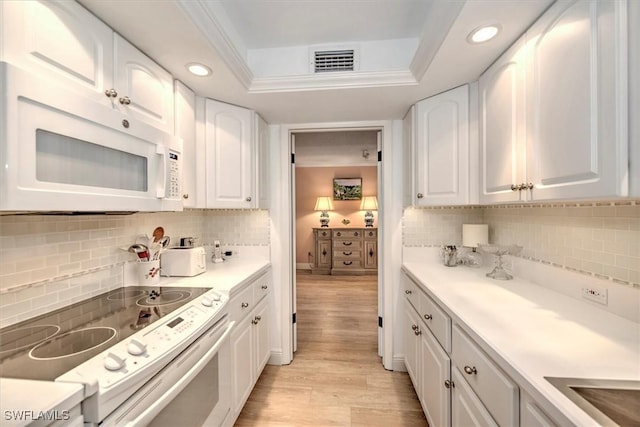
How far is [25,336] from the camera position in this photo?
0.95m

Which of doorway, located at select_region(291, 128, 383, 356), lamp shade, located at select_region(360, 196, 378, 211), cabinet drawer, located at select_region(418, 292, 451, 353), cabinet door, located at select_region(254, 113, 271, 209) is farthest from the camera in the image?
lamp shade, located at select_region(360, 196, 378, 211)

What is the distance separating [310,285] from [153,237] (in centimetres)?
350

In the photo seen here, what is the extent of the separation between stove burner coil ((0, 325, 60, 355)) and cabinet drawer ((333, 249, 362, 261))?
4851mm

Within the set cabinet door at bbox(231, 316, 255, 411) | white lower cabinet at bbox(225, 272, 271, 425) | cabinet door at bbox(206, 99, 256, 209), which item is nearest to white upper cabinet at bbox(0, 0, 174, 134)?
cabinet door at bbox(206, 99, 256, 209)

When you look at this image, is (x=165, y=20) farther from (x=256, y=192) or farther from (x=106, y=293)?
(x=106, y=293)

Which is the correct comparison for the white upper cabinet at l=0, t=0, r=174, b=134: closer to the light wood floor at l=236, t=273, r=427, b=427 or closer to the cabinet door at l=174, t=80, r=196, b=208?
the cabinet door at l=174, t=80, r=196, b=208

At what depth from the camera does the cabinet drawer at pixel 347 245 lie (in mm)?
5637

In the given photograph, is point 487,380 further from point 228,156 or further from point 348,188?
point 348,188

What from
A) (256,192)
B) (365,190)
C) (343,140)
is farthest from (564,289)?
(365,190)

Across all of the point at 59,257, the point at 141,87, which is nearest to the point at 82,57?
the point at 141,87

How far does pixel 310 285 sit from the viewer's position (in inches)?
195

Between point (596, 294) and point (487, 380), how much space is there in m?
0.70

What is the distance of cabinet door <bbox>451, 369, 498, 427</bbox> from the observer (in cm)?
96

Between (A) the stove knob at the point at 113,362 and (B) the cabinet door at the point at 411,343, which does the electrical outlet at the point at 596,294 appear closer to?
(B) the cabinet door at the point at 411,343
